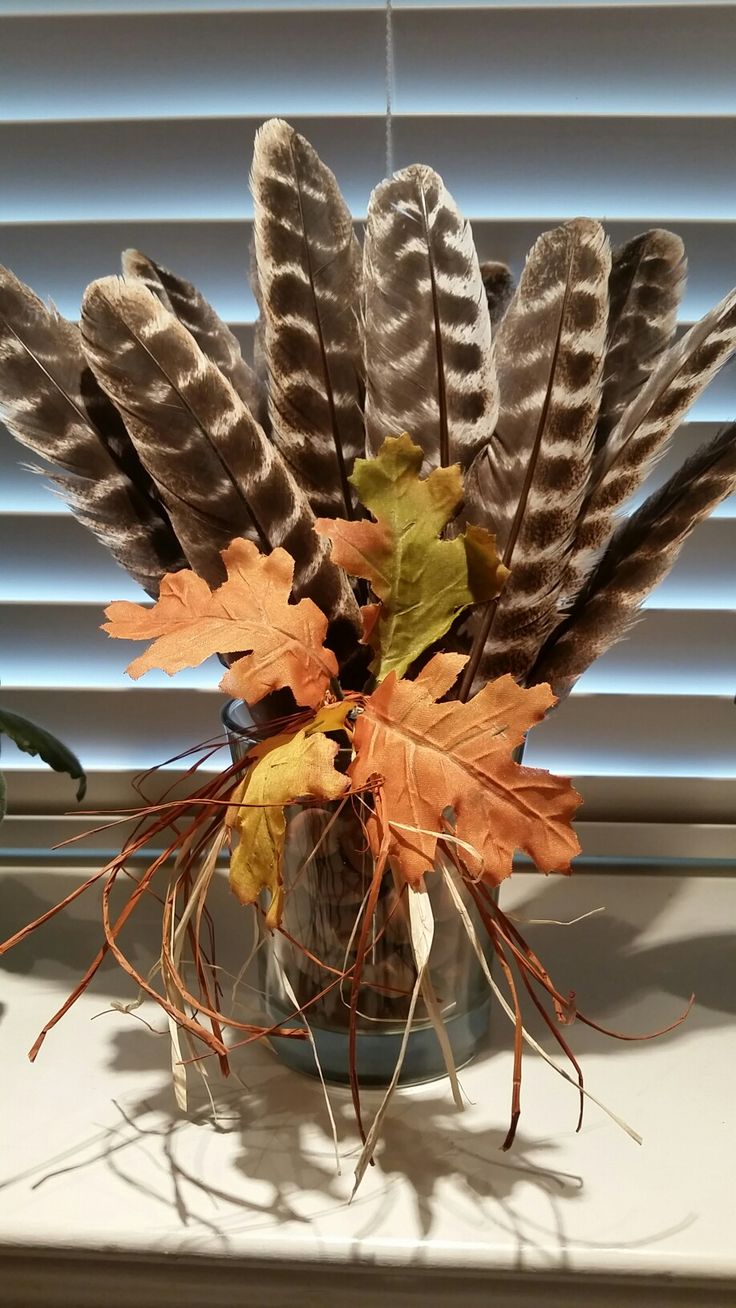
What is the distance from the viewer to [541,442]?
20.1 inches

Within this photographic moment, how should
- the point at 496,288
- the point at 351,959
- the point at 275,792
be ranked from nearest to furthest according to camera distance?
the point at 275,792 < the point at 351,959 < the point at 496,288

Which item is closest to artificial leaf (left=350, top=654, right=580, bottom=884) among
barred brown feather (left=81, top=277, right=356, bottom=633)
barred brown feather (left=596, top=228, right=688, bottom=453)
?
barred brown feather (left=81, top=277, right=356, bottom=633)

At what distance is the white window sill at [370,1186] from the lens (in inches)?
18.9

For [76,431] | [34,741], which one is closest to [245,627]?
[76,431]

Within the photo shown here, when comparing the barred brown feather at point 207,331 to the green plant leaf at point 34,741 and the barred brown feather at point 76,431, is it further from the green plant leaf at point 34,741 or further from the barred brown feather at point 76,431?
the green plant leaf at point 34,741

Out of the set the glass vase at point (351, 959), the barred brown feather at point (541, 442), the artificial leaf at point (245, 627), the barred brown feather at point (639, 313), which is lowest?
the glass vase at point (351, 959)

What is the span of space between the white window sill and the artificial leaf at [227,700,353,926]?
6.5 inches

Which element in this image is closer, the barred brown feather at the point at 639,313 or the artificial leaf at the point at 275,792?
the artificial leaf at the point at 275,792

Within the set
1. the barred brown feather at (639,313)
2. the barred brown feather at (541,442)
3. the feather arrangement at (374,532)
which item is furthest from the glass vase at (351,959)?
the barred brown feather at (639,313)

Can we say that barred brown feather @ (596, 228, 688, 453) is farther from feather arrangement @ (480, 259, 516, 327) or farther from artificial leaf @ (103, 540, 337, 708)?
artificial leaf @ (103, 540, 337, 708)

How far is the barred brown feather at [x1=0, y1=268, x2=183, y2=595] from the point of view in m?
0.54

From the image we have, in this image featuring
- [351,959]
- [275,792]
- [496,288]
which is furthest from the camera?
[496,288]

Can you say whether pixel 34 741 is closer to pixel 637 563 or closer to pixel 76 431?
pixel 76 431

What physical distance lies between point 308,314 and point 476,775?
26 cm
